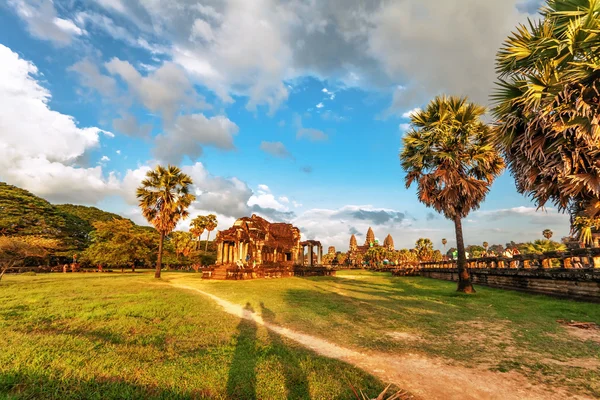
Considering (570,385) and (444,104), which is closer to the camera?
(570,385)

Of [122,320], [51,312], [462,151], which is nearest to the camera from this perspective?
[122,320]

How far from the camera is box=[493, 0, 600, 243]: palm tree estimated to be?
22.7ft

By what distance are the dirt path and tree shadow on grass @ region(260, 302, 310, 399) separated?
0.73 metres

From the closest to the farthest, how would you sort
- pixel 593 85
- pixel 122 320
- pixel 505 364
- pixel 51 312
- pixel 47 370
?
pixel 47 370 → pixel 505 364 → pixel 593 85 → pixel 122 320 → pixel 51 312

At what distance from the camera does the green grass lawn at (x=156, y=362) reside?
4117mm

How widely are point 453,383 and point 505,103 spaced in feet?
26.9

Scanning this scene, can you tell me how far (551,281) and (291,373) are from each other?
588 inches

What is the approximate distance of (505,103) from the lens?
8.72 metres

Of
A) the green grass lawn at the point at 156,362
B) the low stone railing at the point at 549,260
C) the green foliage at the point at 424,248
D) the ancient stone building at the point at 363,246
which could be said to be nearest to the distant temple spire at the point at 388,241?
the ancient stone building at the point at 363,246

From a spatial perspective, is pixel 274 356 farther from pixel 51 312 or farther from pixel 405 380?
pixel 51 312

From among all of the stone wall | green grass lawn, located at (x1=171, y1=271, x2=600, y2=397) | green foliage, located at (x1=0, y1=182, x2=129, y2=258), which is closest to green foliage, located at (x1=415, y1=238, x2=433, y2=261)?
the stone wall

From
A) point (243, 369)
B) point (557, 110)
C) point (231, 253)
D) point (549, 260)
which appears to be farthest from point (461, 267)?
point (231, 253)

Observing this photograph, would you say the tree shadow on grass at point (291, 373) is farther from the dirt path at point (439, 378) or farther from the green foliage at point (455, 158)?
the green foliage at point (455, 158)

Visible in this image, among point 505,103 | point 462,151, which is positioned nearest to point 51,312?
point 505,103
